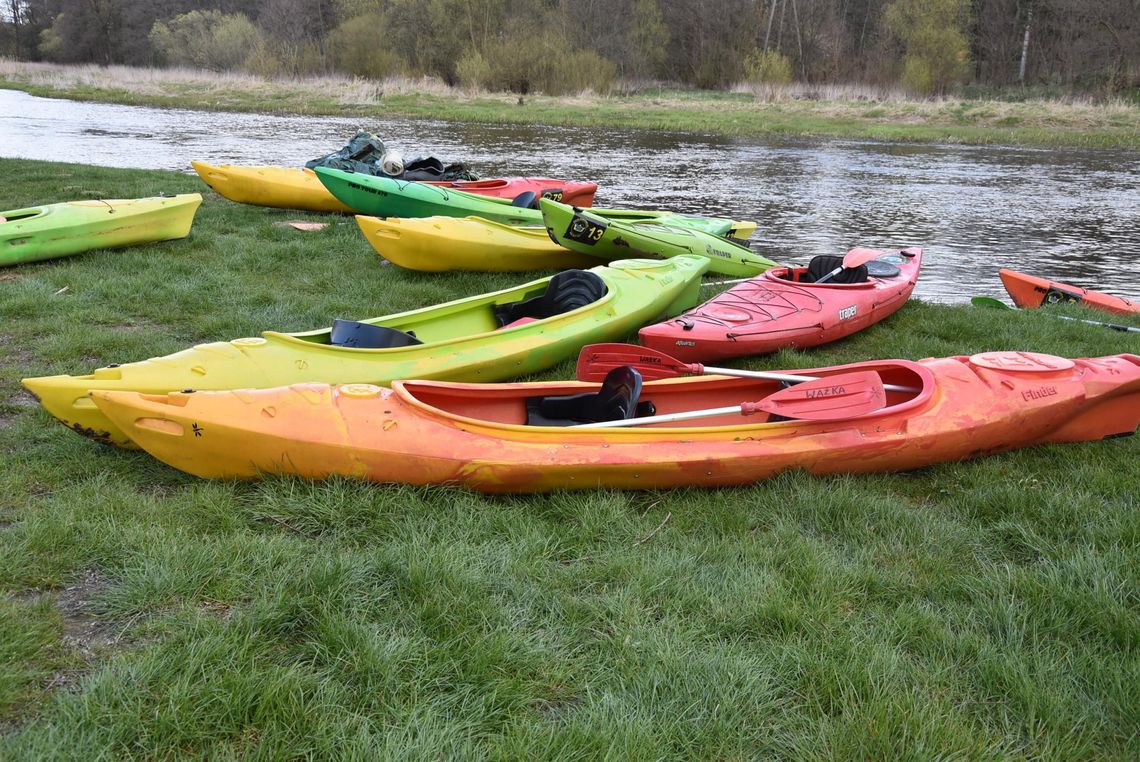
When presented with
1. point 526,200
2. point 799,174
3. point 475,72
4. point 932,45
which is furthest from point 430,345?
point 932,45

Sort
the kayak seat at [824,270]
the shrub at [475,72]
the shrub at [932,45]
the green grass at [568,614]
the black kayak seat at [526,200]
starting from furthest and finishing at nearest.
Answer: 1. the shrub at [475,72]
2. the shrub at [932,45]
3. the black kayak seat at [526,200]
4. the kayak seat at [824,270]
5. the green grass at [568,614]

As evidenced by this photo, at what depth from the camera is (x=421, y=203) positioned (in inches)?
279

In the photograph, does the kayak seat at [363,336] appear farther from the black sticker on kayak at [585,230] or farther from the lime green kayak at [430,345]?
the black sticker on kayak at [585,230]

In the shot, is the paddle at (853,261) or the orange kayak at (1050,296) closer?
the paddle at (853,261)

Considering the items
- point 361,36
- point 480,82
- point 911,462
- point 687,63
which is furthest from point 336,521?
point 687,63

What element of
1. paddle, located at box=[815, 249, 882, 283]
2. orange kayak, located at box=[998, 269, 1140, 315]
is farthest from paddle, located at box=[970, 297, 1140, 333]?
paddle, located at box=[815, 249, 882, 283]

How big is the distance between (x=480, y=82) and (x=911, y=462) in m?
30.4

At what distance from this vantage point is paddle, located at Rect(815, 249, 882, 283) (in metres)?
5.53

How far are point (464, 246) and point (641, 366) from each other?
281cm

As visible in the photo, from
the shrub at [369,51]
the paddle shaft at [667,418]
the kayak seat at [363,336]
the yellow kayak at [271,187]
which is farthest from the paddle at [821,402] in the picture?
the shrub at [369,51]

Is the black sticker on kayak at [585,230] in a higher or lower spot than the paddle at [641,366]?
higher

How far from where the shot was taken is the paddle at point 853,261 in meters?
5.53

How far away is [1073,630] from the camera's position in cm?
222

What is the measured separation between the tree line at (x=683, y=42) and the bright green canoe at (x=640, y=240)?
25663 millimetres
